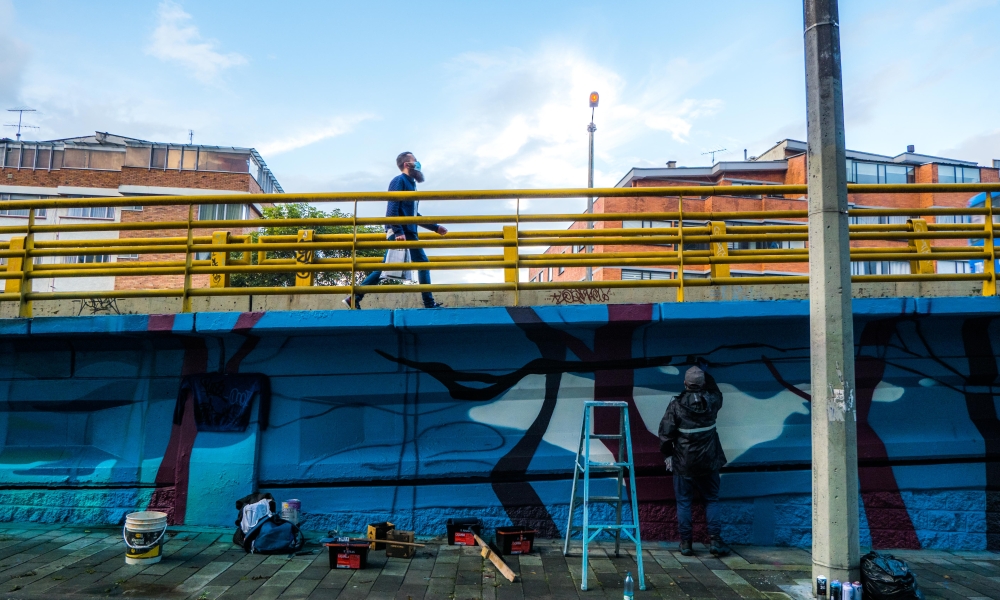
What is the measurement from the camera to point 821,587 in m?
5.21

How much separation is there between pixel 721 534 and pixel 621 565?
158 centimetres

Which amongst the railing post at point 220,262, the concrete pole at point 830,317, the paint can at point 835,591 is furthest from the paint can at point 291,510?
the paint can at point 835,591

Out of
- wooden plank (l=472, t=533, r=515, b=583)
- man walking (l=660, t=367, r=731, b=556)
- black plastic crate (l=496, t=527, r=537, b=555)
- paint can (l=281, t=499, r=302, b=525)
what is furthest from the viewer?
paint can (l=281, t=499, r=302, b=525)

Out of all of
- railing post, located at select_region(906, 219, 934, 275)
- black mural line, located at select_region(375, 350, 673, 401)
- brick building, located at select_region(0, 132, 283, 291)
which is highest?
brick building, located at select_region(0, 132, 283, 291)

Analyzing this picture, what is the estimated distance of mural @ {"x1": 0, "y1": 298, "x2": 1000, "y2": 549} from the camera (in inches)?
280

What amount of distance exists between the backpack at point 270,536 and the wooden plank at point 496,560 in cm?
179

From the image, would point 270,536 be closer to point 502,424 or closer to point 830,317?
point 502,424

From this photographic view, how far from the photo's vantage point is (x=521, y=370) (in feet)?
24.0

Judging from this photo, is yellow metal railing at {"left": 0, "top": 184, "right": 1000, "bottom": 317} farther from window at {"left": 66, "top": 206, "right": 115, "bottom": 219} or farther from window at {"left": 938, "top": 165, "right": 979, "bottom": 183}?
window at {"left": 938, "top": 165, "right": 979, "bottom": 183}

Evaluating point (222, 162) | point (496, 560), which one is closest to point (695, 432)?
point (496, 560)

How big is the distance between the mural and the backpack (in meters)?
0.59

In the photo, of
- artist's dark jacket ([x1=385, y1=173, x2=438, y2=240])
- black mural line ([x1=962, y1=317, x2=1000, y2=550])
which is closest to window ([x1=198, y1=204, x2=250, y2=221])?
artist's dark jacket ([x1=385, y1=173, x2=438, y2=240])

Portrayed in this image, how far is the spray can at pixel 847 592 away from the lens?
16.6ft

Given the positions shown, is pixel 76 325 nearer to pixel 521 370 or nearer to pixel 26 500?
pixel 26 500
